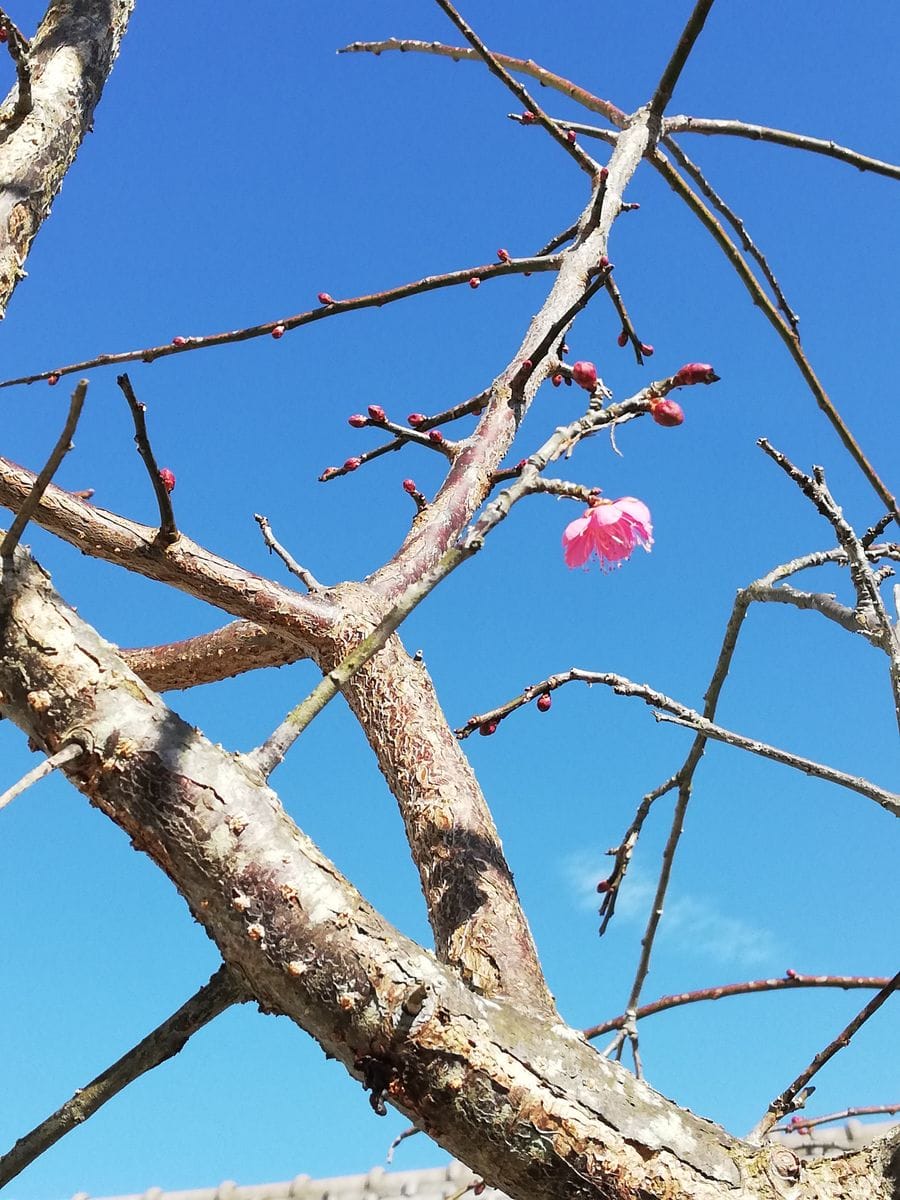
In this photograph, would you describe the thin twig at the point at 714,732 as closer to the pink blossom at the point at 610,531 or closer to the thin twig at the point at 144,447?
the pink blossom at the point at 610,531

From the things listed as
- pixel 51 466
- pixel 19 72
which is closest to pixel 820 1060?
pixel 51 466

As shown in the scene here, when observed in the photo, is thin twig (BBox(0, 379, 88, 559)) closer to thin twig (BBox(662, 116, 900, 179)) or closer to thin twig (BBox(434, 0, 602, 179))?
thin twig (BBox(434, 0, 602, 179))

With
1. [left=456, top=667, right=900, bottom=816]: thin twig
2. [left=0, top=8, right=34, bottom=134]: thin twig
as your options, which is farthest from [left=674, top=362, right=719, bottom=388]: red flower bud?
[left=0, top=8, right=34, bottom=134]: thin twig

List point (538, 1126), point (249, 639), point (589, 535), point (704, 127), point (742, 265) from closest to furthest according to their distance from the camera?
point (538, 1126) → point (589, 535) → point (742, 265) → point (704, 127) → point (249, 639)

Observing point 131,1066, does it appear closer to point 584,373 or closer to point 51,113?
point 584,373

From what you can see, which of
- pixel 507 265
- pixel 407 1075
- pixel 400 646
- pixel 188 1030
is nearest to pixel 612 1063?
pixel 407 1075

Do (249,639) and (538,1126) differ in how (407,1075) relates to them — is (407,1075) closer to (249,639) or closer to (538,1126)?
(538,1126)

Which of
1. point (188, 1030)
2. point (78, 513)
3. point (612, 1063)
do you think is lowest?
point (188, 1030)

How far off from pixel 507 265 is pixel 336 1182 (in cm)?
524

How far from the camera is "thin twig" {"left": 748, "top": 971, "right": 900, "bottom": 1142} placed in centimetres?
139

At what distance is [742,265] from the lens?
1.97 meters

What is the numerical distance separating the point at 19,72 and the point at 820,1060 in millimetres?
2199

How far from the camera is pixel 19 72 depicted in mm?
2002

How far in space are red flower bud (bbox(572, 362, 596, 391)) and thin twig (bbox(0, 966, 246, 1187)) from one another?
89cm
